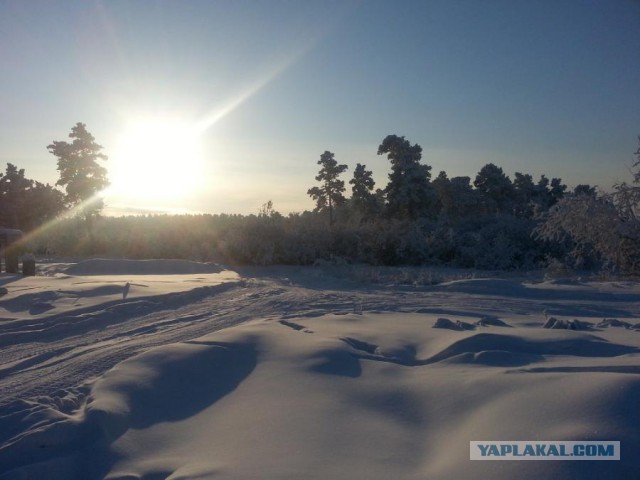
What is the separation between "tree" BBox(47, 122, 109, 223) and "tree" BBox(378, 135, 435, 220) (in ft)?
47.9

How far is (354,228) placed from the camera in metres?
24.3

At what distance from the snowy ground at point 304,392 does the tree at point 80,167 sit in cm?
1991

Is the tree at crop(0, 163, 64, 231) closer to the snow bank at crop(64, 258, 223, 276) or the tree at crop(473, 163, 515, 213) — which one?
the snow bank at crop(64, 258, 223, 276)

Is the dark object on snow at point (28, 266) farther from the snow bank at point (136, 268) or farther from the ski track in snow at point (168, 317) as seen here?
the ski track in snow at point (168, 317)

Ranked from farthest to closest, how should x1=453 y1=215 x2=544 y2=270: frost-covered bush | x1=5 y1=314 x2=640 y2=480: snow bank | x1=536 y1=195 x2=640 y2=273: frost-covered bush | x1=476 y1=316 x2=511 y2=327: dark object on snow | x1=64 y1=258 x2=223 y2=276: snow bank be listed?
1. x1=453 y1=215 x2=544 y2=270: frost-covered bush
2. x1=64 y1=258 x2=223 y2=276: snow bank
3. x1=536 y1=195 x2=640 y2=273: frost-covered bush
4. x1=476 y1=316 x2=511 y2=327: dark object on snow
5. x1=5 y1=314 x2=640 y2=480: snow bank

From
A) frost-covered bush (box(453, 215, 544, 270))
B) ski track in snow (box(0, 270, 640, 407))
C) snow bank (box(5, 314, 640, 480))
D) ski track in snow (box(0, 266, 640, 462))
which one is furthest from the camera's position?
frost-covered bush (box(453, 215, 544, 270))

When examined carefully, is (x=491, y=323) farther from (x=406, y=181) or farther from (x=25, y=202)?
(x=25, y=202)

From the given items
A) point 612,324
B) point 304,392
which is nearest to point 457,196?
point 612,324

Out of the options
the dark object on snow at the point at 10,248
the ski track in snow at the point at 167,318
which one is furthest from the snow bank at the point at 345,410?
the dark object on snow at the point at 10,248

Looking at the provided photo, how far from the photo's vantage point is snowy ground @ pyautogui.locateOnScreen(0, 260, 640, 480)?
3889 mm

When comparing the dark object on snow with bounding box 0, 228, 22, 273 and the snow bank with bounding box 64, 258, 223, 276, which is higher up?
the dark object on snow with bounding box 0, 228, 22, 273

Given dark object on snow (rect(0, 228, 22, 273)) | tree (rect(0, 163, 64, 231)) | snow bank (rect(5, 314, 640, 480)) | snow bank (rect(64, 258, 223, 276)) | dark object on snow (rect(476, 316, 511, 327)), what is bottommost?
snow bank (rect(5, 314, 640, 480))

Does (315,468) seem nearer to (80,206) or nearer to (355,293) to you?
(355,293)

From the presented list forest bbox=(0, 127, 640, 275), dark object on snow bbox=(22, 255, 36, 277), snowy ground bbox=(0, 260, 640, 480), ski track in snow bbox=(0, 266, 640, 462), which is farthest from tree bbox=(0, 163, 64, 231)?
snowy ground bbox=(0, 260, 640, 480)
